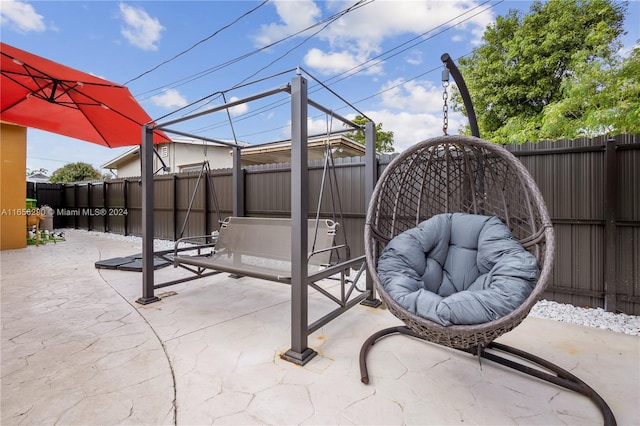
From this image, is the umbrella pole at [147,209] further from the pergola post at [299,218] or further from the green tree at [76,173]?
the green tree at [76,173]

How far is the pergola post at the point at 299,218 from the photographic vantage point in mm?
1981

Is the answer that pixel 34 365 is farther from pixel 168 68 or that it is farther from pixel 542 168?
pixel 168 68

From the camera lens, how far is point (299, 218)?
6.57ft

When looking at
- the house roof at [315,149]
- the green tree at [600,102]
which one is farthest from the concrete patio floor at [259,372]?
the green tree at [600,102]

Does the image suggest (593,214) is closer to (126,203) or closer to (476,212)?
(476,212)

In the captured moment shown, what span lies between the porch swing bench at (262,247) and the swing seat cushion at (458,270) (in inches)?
28.9

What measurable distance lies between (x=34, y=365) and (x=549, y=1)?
1384 cm

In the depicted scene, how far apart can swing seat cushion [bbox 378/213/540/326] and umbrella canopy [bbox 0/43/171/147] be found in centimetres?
340

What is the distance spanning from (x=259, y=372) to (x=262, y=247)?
167cm

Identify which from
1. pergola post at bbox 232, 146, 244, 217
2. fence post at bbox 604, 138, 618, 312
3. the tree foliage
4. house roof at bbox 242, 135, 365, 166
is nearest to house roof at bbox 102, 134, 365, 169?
house roof at bbox 242, 135, 365, 166

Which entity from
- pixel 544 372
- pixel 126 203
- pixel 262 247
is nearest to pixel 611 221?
pixel 544 372

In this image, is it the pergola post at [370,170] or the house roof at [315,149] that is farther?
the house roof at [315,149]

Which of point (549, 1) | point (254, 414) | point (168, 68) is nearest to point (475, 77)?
point (549, 1)

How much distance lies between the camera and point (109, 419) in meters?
1.42
